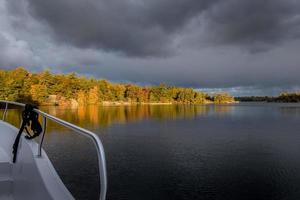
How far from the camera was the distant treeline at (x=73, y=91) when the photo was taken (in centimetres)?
8400

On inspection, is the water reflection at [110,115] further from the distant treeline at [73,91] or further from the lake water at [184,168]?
the distant treeline at [73,91]

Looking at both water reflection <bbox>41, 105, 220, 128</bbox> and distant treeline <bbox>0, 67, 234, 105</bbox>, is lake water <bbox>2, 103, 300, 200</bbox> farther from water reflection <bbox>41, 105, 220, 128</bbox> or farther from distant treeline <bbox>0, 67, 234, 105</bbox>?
distant treeline <bbox>0, 67, 234, 105</bbox>

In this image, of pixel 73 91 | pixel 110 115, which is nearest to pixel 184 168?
pixel 110 115

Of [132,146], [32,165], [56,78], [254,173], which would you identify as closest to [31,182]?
[32,165]

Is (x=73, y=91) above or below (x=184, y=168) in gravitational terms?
above

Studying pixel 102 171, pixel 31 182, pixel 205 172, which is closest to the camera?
pixel 102 171

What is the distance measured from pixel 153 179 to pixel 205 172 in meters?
3.28

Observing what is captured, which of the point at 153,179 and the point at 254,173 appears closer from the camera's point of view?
the point at 153,179

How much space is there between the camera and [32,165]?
328 centimetres

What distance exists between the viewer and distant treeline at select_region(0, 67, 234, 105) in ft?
276

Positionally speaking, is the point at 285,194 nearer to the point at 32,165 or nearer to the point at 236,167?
the point at 236,167

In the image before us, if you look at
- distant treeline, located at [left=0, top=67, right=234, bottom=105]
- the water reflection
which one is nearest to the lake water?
the water reflection

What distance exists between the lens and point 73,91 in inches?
4385

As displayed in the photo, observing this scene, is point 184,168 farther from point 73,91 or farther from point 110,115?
point 73,91
